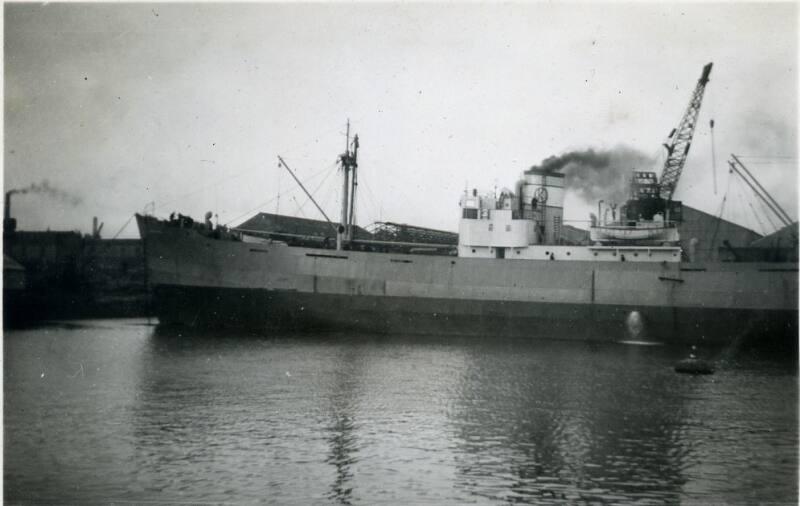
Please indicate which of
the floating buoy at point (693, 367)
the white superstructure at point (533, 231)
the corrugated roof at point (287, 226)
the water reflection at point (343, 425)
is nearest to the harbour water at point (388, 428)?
the water reflection at point (343, 425)

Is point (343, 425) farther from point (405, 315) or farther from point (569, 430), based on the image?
point (405, 315)

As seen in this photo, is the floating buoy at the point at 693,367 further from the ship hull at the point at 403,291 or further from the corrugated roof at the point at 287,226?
the corrugated roof at the point at 287,226

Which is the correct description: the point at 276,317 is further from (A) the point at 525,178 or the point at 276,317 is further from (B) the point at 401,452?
(B) the point at 401,452

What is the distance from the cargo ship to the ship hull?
0.04 meters

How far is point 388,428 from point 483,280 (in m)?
14.8

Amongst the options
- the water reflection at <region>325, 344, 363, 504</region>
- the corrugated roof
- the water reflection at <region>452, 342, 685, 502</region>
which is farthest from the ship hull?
the corrugated roof

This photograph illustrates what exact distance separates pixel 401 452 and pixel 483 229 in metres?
17.4

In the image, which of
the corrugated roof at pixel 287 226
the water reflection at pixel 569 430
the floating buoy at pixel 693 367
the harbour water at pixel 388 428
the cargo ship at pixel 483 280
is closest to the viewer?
the harbour water at pixel 388 428

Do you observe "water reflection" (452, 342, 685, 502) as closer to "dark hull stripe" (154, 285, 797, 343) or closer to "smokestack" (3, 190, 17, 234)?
"dark hull stripe" (154, 285, 797, 343)

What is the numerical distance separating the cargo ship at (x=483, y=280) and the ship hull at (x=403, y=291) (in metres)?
0.04

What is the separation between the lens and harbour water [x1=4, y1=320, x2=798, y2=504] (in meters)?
11.2

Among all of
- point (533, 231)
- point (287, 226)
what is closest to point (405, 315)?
point (533, 231)

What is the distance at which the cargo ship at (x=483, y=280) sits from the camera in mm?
27406

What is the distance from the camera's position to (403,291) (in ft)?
94.3
